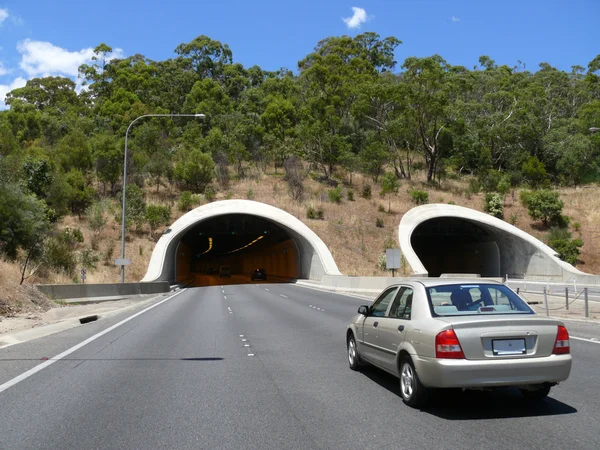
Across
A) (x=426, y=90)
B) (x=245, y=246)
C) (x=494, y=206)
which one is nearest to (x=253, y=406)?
(x=494, y=206)

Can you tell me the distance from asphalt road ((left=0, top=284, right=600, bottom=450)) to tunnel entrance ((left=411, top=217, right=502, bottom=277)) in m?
44.3

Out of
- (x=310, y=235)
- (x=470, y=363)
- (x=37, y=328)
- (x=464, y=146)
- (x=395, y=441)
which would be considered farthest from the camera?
(x=464, y=146)

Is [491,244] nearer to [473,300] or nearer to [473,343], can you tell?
[473,300]

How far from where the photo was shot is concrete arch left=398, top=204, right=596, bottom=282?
47219 millimetres

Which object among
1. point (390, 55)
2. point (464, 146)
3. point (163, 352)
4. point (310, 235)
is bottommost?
point (163, 352)

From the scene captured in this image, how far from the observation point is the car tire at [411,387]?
6554 mm

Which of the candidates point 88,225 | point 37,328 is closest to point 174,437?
point 37,328

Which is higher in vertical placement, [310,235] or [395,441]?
[310,235]

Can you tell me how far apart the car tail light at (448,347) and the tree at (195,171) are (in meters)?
58.7

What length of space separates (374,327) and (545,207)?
5319 centimetres

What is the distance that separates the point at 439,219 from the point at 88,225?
34.0m

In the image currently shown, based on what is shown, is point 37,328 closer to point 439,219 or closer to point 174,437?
point 174,437

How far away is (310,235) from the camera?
49.8 meters

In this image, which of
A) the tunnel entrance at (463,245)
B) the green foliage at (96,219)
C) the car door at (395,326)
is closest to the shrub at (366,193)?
the tunnel entrance at (463,245)
